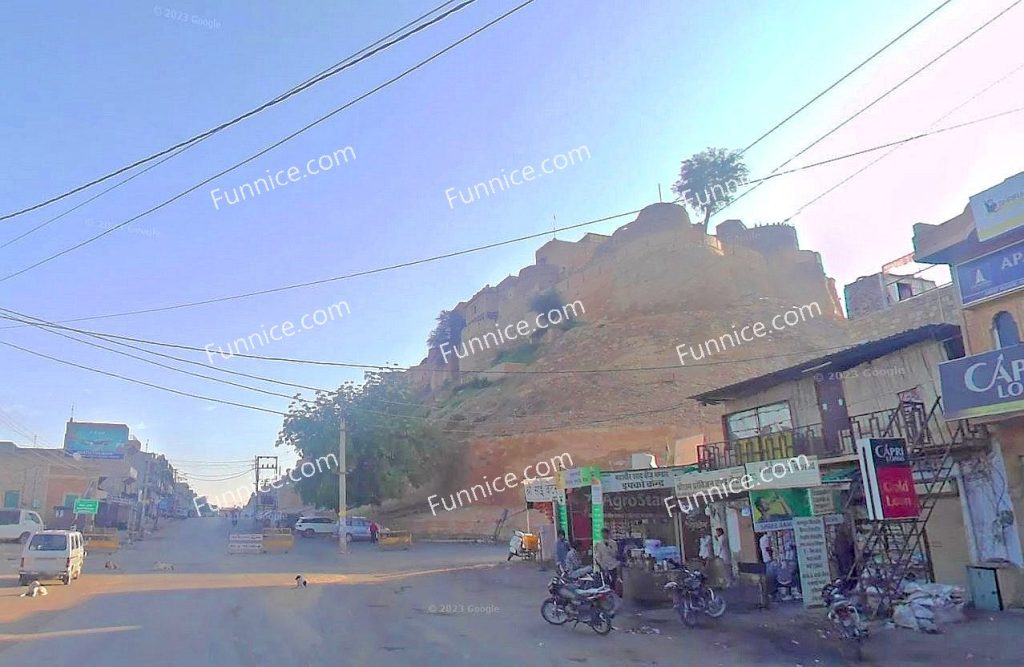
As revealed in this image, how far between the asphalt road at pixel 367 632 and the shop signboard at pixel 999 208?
22.8ft

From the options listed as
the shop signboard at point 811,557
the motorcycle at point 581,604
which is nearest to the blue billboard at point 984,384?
the shop signboard at point 811,557

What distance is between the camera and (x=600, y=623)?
11414 mm

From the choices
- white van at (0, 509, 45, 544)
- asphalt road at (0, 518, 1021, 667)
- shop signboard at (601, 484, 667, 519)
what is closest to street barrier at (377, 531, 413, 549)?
shop signboard at (601, 484, 667, 519)

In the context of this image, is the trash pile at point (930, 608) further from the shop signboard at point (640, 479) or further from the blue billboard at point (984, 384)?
the shop signboard at point (640, 479)

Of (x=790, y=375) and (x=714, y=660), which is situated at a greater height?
(x=790, y=375)

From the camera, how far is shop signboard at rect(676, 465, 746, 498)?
657 inches

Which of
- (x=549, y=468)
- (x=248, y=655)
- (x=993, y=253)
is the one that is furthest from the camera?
(x=549, y=468)

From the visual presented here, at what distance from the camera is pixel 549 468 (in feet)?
162

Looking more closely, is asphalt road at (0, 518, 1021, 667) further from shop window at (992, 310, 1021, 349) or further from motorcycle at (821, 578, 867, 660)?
shop window at (992, 310, 1021, 349)

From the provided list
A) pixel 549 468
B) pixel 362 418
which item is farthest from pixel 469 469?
pixel 362 418

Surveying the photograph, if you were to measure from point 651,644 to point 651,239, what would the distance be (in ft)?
247

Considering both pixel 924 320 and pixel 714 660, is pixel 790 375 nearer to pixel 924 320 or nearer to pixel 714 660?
pixel 924 320

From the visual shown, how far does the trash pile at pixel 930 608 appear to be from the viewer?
11344 mm

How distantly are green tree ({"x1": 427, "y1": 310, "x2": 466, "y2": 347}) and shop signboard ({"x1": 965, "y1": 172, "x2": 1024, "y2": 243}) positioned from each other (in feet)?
317
